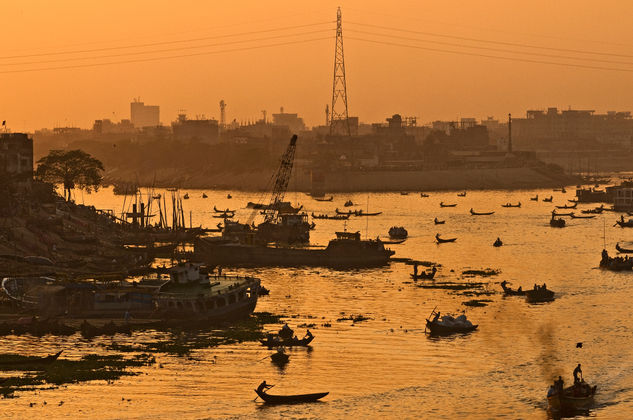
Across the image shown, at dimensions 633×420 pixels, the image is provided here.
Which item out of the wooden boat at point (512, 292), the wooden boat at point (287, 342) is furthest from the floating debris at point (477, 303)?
the wooden boat at point (287, 342)

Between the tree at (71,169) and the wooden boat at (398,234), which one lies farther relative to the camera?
the tree at (71,169)

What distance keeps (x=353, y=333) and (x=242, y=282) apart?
7838mm

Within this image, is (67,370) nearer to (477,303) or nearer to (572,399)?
(572,399)

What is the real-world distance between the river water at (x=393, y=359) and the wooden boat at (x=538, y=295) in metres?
A: 0.73

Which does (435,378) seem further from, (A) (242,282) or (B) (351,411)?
(A) (242,282)

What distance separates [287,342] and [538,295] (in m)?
22.0

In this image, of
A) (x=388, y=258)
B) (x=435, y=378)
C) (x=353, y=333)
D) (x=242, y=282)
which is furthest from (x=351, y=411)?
(x=388, y=258)

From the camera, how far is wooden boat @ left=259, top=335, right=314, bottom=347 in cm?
5475

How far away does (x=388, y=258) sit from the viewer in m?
94.4

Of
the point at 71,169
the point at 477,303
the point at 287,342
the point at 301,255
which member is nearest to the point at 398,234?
the point at 301,255

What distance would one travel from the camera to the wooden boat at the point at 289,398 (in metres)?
45.2

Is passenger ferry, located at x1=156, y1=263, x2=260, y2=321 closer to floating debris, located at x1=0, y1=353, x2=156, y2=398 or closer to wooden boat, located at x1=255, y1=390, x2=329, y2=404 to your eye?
floating debris, located at x1=0, y1=353, x2=156, y2=398

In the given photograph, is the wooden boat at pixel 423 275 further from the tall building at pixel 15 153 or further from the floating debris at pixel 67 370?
the tall building at pixel 15 153

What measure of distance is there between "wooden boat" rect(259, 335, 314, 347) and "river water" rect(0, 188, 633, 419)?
0.54 metres
